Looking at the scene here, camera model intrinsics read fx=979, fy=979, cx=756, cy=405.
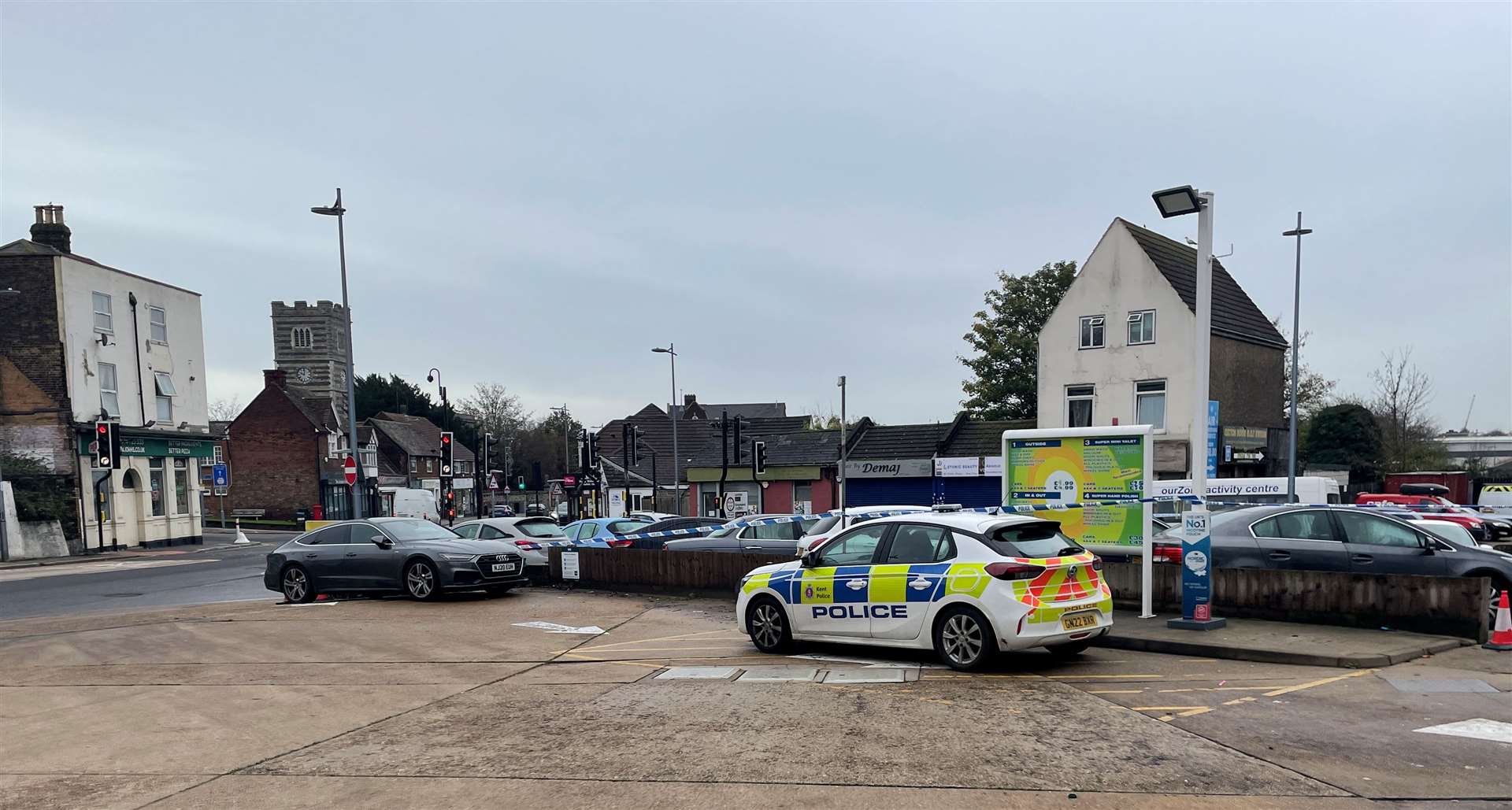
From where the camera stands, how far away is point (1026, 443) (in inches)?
516

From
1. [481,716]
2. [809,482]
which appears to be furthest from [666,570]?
[809,482]

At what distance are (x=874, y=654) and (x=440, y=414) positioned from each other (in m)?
85.1

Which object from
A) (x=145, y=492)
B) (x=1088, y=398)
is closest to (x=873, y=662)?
(x=1088, y=398)

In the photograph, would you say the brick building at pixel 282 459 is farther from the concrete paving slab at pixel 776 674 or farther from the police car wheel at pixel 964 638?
the police car wheel at pixel 964 638

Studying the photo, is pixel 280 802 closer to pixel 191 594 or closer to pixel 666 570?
pixel 666 570

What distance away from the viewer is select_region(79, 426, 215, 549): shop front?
1457 inches

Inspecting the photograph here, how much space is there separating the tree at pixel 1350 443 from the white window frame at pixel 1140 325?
2105 cm

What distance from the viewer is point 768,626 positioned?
34.7ft

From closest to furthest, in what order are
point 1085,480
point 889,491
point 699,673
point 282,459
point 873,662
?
point 699,673
point 873,662
point 1085,480
point 889,491
point 282,459

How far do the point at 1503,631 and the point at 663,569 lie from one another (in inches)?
463

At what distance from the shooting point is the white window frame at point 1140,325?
3306cm

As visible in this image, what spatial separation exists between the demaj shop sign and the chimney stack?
108 ft

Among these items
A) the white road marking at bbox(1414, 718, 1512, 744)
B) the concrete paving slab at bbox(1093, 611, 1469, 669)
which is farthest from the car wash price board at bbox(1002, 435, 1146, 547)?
the white road marking at bbox(1414, 718, 1512, 744)

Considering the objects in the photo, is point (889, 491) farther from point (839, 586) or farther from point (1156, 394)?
point (839, 586)
